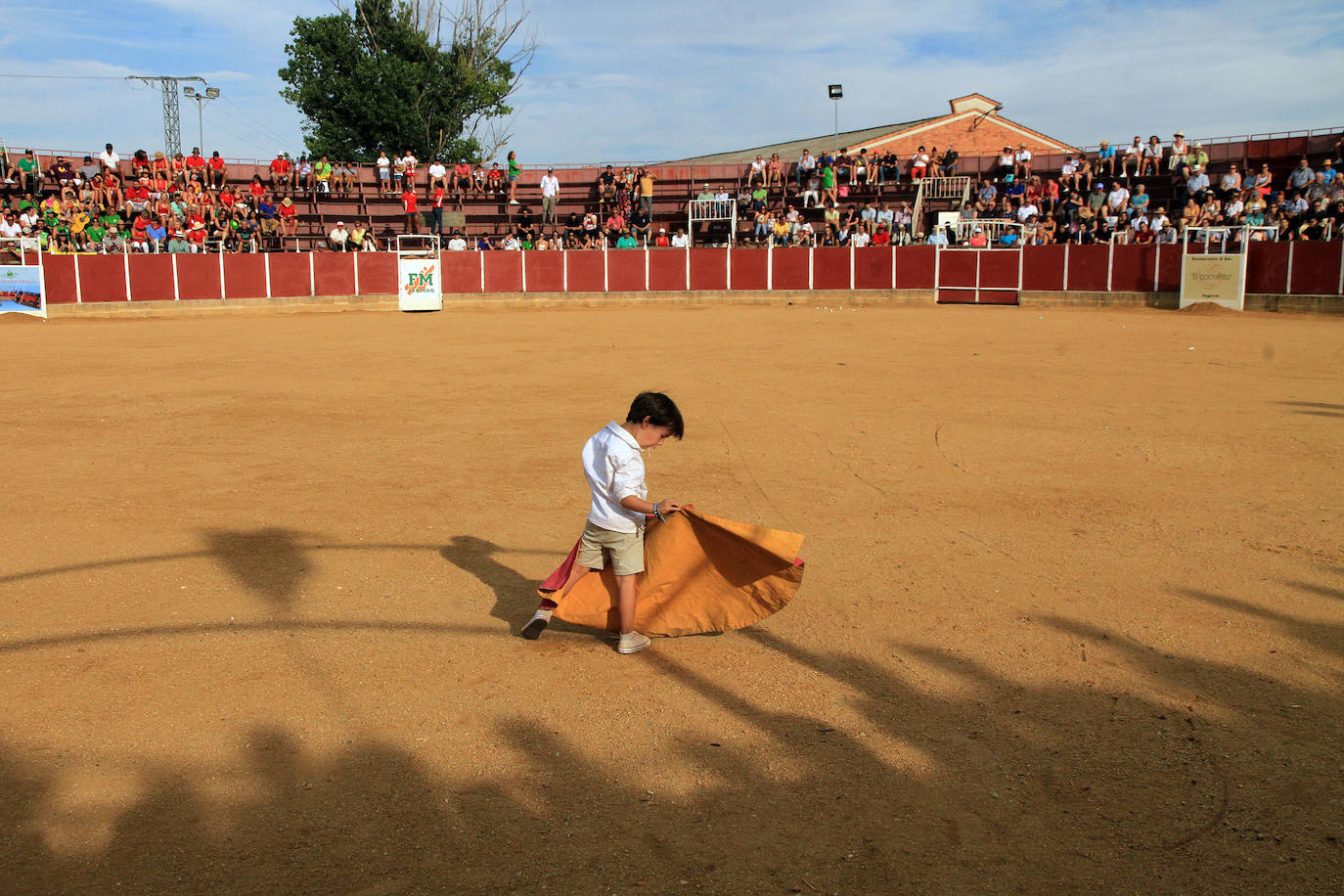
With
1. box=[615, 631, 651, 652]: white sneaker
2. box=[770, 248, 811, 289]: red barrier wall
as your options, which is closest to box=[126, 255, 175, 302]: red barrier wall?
box=[770, 248, 811, 289]: red barrier wall

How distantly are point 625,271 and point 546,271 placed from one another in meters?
2.12

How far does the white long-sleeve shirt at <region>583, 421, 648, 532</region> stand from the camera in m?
4.16

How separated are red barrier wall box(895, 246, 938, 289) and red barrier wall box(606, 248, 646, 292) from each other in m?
6.79

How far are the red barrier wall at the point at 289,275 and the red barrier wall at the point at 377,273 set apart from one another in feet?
4.22

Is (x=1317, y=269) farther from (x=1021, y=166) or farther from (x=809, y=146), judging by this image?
(x=809, y=146)

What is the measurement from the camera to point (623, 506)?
4.21 meters

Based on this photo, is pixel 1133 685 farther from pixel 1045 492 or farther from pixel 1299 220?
pixel 1299 220

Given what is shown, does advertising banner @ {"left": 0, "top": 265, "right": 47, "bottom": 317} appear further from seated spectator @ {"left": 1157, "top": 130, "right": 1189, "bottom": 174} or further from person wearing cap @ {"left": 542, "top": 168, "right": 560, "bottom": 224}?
seated spectator @ {"left": 1157, "top": 130, "right": 1189, "bottom": 174}

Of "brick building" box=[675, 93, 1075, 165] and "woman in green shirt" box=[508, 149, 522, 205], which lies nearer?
"woman in green shirt" box=[508, 149, 522, 205]

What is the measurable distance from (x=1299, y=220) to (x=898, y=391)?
1710 cm

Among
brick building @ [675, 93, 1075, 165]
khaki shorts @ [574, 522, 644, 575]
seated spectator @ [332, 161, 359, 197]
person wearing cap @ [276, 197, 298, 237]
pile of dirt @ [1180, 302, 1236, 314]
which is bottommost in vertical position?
khaki shorts @ [574, 522, 644, 575]

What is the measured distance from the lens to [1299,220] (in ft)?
76.8

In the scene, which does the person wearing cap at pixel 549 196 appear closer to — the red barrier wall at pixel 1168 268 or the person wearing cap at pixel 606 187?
the person wearing cap at pixel 606 187

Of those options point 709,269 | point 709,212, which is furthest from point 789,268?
point 709,212
